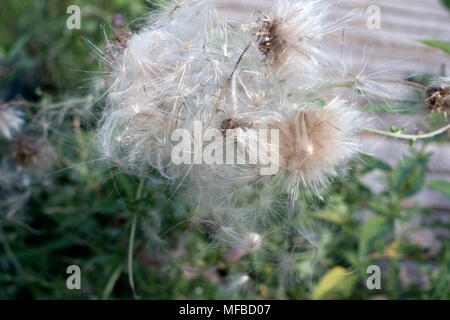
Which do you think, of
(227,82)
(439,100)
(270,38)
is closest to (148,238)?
(227,82)

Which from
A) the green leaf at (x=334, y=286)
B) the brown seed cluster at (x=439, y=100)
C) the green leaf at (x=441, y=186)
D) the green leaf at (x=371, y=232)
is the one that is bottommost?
the green leaf at (x=334, y=286)

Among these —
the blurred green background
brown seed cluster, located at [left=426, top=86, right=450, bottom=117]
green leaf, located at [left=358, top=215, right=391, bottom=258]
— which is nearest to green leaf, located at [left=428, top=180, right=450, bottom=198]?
the blurred green background

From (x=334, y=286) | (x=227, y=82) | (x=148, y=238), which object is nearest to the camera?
(x=227, y=82)

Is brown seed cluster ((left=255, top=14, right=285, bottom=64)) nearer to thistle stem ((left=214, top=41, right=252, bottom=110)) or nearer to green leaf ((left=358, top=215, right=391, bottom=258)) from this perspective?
thistle stem ((left=214, top=41, right=252, bottom=110))

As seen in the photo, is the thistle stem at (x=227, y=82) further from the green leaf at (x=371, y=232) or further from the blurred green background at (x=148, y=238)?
the green leaf at (x=371, y=232)

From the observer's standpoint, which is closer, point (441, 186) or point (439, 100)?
point (439, 100)

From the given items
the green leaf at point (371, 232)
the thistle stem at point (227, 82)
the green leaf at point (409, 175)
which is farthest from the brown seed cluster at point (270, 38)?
the green leaf at point (371, 232)

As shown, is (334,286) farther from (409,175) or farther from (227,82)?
(227,82)

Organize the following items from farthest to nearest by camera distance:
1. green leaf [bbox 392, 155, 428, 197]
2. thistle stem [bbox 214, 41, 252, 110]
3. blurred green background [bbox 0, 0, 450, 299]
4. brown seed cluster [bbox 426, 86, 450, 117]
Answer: green leaf [bbox 392, 155, 428, 197]
blurred green background [bbox 0, 0, 450, 299]
brown seed cluster [bbox 426, 86, 450, 117]
thistle stem [bbox 214, 41, 252, 110]
